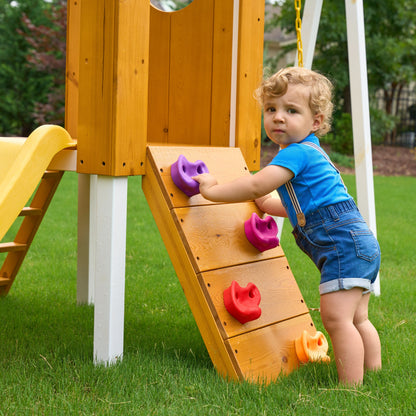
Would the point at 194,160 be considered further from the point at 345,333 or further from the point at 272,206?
the point at 345,333

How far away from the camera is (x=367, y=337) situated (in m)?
2.79

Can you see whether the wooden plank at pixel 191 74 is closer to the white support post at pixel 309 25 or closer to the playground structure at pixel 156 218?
the playground structure at pixel 156 218

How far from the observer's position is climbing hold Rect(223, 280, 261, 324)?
9.08 feet

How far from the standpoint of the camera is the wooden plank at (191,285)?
272 centimetres

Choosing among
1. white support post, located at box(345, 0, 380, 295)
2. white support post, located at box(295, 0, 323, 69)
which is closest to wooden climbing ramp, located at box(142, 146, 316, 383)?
white support post, located at box(345, 0, 380, 295)

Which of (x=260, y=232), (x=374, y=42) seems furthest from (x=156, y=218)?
(x=374, y=42)

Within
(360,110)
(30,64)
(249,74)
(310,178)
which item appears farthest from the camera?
(30,64)

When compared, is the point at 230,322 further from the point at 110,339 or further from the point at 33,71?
the point at 33,71

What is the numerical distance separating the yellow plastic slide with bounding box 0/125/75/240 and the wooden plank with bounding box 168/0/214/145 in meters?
1.09

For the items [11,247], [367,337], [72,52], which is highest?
[72,52]

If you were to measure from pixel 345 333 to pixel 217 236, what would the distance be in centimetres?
78

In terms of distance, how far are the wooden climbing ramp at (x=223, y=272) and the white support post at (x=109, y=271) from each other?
0.20 meters

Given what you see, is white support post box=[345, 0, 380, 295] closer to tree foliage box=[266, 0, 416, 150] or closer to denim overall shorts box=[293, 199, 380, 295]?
denim overall shorts box=[293, 199, 380, 295]

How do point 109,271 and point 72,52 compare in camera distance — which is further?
point 72,52
